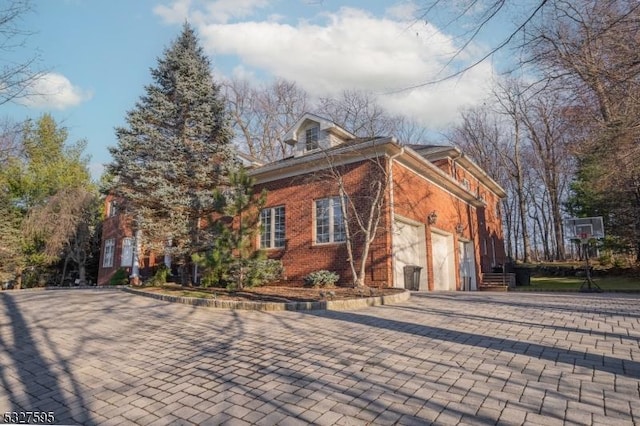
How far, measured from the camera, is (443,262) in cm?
1588

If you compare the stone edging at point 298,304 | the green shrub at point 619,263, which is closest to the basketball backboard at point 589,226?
the green shrub at point 619,263

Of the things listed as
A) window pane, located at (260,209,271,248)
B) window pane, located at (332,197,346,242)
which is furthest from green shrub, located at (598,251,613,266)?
window pane, located at (260,209,271,248)

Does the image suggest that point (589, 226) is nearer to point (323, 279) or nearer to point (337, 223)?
point (337, 223)

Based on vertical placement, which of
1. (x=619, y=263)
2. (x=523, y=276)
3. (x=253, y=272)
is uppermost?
(x=619, y=263)

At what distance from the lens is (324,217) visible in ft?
43.1

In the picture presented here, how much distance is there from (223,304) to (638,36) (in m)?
8.31

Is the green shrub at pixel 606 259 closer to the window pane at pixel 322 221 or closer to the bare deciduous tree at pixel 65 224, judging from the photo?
the window pane at pixel 322 221

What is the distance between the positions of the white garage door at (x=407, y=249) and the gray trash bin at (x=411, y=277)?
0.15m

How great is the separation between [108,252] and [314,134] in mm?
16243

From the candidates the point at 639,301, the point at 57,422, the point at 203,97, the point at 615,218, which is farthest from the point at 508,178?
the point at 57,422

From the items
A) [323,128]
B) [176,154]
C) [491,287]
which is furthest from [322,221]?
[491,287]

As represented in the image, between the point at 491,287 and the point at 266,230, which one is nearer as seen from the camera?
the point at 266,230

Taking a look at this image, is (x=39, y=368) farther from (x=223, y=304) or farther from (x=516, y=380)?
(x=516, y=380)

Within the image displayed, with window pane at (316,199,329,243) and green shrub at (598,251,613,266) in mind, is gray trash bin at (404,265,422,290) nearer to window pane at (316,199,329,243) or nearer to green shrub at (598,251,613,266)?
window pane at (316,199,329,243)
